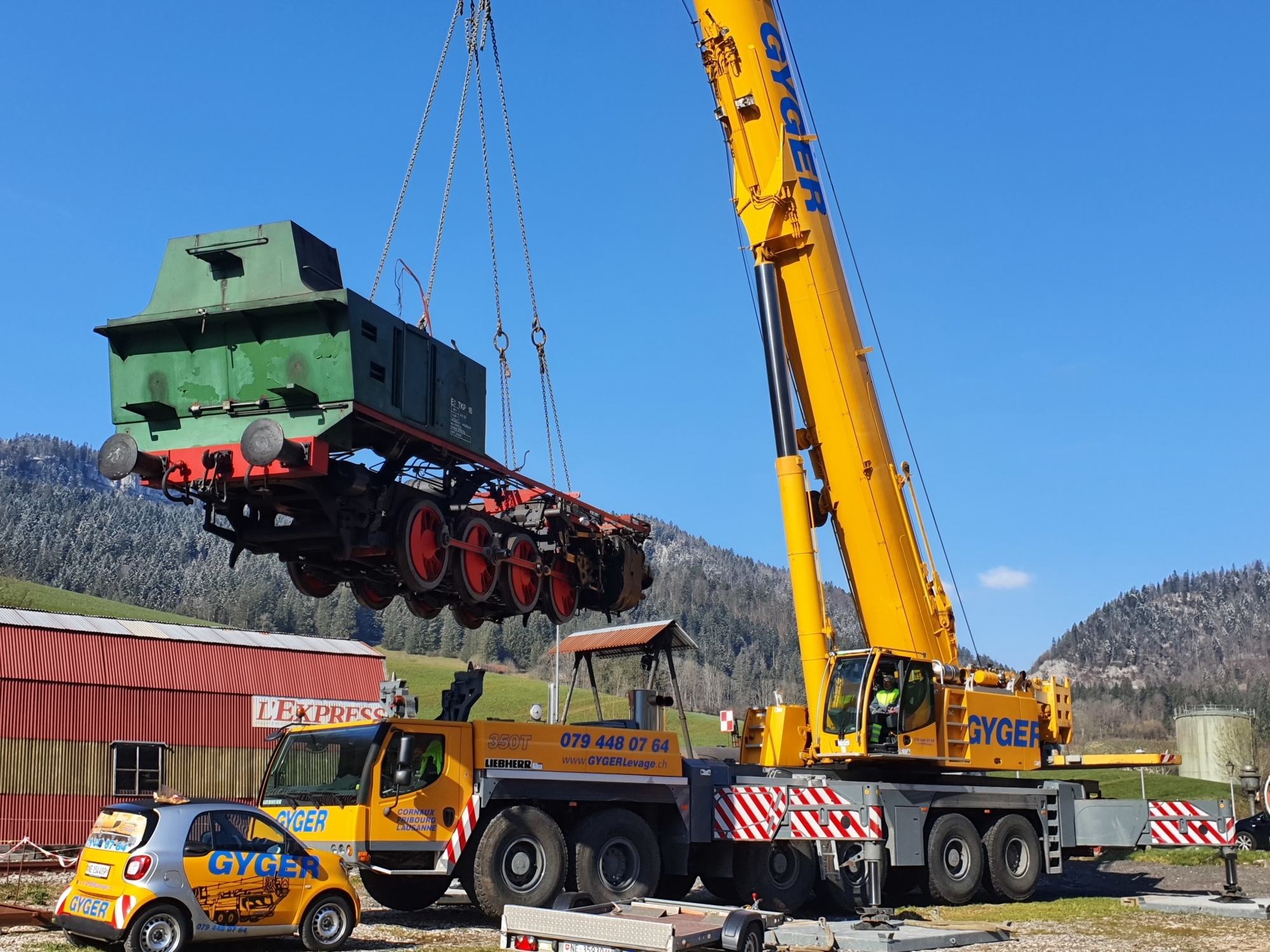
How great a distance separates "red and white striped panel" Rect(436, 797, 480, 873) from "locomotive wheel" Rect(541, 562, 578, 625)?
13.0 feet

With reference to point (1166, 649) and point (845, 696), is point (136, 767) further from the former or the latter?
point (1166, 649)

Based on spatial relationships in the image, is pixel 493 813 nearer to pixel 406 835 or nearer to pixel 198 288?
pixel 406 835

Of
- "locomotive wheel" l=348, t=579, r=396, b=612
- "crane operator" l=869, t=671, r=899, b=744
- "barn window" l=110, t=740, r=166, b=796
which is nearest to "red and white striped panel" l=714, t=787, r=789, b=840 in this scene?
"crane operator" l=869, t=671, r=899, b=744

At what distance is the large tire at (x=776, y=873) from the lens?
49.4ft

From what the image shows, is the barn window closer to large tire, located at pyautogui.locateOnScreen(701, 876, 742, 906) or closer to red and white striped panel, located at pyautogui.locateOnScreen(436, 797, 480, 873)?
large tire, located at pyautogui.locateOnScreen(701, 876, 742, 906)

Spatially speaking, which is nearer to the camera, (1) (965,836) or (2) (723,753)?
(1) (965,836)

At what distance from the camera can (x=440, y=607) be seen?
612 inches

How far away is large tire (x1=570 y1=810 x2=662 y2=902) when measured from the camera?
1318cm

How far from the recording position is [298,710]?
97.9ft

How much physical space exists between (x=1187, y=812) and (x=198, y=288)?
14.0 m

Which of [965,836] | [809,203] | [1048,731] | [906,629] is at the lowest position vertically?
[965,836]

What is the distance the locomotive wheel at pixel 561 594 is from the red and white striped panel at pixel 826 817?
3879mm

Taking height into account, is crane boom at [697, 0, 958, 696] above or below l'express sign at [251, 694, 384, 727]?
above

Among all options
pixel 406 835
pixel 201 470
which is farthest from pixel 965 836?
pixel 201 470
